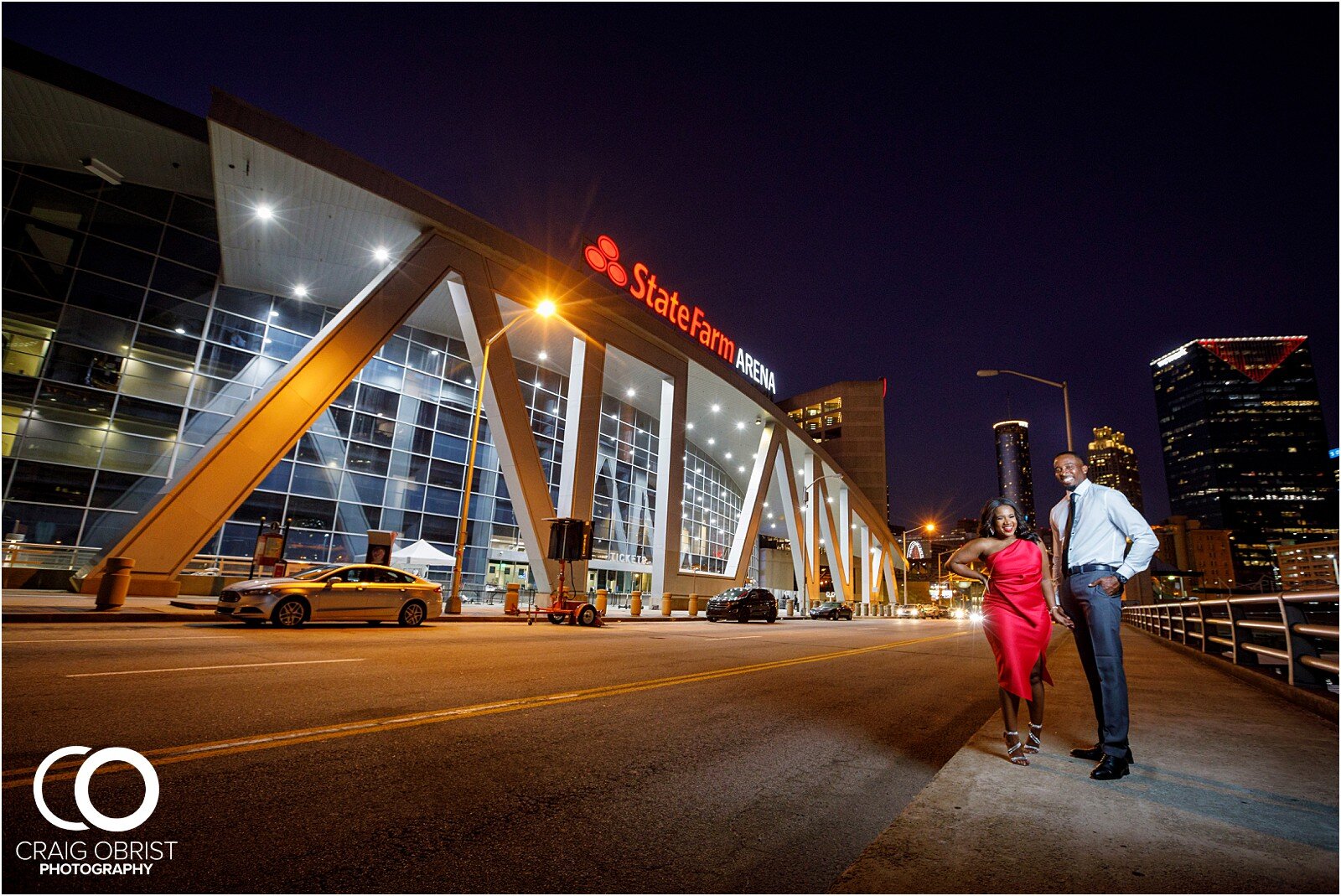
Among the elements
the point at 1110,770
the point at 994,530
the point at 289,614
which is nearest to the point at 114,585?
the point at 289,614

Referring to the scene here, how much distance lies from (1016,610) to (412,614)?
1472 centimetres

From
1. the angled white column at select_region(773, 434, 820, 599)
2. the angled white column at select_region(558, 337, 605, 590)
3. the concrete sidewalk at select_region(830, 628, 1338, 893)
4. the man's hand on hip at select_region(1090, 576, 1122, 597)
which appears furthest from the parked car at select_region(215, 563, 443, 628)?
the angled white column at select_region(773, 434, 820, 599)

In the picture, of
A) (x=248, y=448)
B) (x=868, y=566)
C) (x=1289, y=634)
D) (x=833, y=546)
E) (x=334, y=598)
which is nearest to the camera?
(x=1289, y=634)

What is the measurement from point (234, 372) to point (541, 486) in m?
14.4

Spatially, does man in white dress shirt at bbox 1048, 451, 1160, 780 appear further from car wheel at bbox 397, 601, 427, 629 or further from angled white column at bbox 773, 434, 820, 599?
angled white column at bbox 773, 434, 820, 599

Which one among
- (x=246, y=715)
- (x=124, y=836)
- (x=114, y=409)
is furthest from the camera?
(x=114, y=409)

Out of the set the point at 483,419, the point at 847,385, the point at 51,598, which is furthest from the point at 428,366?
the point at 847,385

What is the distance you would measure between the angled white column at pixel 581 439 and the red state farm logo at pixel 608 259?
4.10 metres

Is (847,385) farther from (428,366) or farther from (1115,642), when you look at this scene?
(1115,642)

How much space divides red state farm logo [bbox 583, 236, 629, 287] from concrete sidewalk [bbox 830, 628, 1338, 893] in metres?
28.2

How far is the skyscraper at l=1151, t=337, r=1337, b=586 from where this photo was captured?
128 meters

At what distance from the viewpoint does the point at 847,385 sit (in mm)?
93375

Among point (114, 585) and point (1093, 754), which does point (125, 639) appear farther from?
point (1093, 754)

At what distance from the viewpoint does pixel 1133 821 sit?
2768 millimetres
